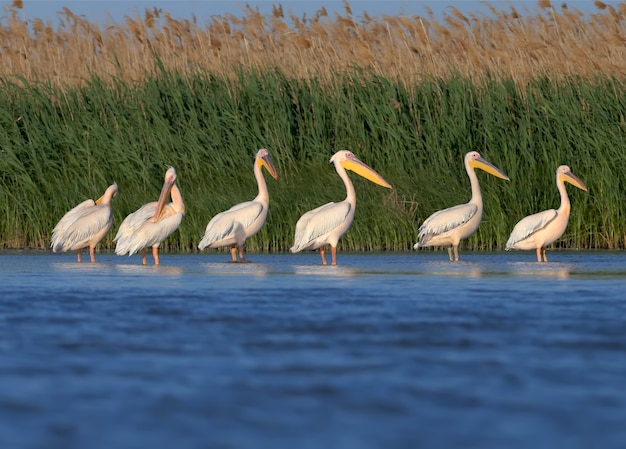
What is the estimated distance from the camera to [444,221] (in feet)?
37.8

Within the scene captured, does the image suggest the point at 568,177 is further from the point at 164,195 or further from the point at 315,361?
the point at 315,361

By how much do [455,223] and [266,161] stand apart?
2.07 metres

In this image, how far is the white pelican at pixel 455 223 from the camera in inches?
454

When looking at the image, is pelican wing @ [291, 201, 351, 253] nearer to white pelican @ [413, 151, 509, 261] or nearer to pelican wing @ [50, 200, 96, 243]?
white pelican @ [413, 151, 509, 261]

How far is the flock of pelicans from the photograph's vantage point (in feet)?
37.7

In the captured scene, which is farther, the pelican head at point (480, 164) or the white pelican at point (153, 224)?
the pelican head at point (480, 164)

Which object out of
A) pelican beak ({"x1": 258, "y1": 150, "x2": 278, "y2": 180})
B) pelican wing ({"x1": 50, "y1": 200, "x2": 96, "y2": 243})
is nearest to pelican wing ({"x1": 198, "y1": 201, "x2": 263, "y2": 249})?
pelican beak ({"x1": 258, "y1": 150, "x2": 278, "y2": 180})

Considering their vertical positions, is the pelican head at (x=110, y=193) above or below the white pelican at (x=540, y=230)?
above

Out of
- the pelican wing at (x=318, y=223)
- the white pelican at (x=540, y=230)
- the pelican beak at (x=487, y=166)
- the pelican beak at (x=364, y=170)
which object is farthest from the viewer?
the pelican beak at (x=364, y=170)

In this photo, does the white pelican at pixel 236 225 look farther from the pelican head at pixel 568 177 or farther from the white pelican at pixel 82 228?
the pelican head at pixel 568 177

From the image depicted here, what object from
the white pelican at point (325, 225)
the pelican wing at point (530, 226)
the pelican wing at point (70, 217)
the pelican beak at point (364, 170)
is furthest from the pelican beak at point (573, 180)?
the pelican wing at point (70, 217)

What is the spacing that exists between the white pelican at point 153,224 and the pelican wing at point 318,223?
119 centimetres

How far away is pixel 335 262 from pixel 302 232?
41 cm

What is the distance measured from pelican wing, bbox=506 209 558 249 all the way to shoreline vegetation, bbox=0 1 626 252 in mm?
1032
